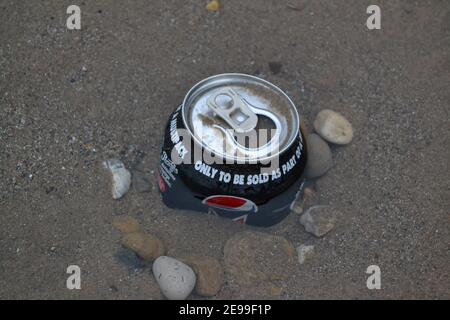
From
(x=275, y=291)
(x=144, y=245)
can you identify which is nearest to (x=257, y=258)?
(x=275, y=291)

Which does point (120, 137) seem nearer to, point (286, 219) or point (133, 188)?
point (133, 188)

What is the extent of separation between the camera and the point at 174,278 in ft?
6.28

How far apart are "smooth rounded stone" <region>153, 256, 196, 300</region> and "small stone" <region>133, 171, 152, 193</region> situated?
1.15 feet

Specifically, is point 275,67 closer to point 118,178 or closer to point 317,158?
point 317,158

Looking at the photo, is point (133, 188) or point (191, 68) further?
point (191, 68)

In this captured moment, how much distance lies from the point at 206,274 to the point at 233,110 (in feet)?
2.10

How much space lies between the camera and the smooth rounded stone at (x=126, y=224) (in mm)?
2107

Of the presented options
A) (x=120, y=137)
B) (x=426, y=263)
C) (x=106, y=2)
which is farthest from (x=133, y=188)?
(x=426, y=263)

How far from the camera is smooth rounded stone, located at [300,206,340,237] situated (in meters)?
2.11

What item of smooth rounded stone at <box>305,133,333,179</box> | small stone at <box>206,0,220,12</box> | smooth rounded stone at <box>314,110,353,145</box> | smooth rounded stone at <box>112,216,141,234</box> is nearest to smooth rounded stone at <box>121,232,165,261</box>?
smooth rounded stone at <box>112,216,141,234</box>

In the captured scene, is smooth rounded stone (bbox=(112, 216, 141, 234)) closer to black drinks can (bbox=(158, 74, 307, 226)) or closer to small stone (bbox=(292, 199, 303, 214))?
black drinks can (bbox=(158, 74, 307, 226))

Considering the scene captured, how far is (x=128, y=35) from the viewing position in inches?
100

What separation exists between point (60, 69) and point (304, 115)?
44.6 inches

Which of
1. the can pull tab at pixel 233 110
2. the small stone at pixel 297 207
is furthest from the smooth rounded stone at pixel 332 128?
the can pull tab at pixel 233 110
